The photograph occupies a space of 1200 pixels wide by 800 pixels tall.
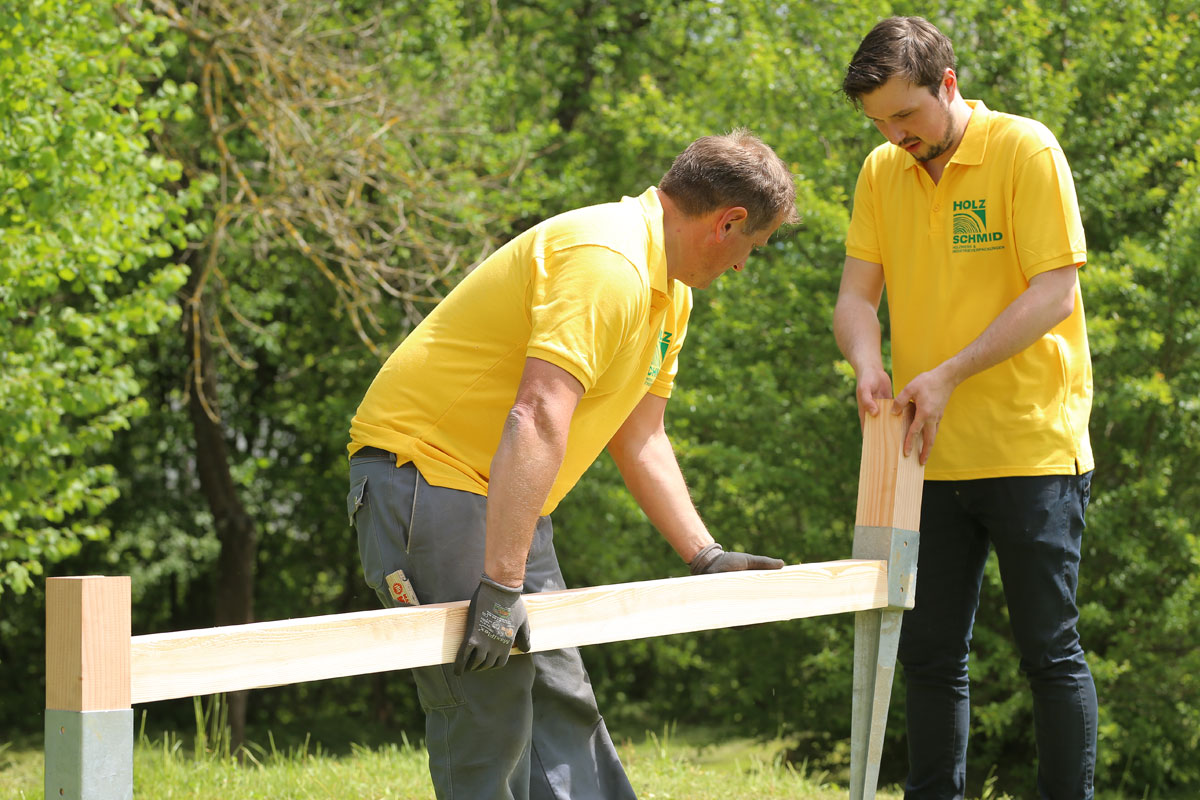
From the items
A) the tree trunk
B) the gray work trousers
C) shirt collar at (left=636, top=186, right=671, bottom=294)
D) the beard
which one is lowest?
the tree trunk

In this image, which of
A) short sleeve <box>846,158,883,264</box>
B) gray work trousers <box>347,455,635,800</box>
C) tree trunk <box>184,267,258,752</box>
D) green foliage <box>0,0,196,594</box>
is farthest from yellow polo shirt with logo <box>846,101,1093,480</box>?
tree trunk <box>184,267,258,752</box>

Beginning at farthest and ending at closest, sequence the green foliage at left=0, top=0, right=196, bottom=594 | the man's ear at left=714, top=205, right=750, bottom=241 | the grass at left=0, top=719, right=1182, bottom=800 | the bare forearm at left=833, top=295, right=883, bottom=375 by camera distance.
Answer: the green foliage at left=0, top=0, right=196, bottom=594, the grass at left=0, top=719, right=1182, bottom=800, the bare forearm at left=833, top=295, right=883, bottom=375, the man's ear at left=714, top=205, right=750, bottom=241

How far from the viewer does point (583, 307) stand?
6.70 ft

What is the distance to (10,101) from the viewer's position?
4.94 meters

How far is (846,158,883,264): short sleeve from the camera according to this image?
3.04 metres

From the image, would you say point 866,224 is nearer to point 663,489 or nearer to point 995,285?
point 995,285

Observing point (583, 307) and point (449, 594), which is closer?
point (583, 307)

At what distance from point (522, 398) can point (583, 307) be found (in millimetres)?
185

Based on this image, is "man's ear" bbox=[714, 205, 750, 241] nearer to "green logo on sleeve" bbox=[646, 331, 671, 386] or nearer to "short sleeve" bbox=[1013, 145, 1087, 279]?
"green logo on sleeve" bbox=[646, 331, 671, 386]

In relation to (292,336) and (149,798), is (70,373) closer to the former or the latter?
(149,798)


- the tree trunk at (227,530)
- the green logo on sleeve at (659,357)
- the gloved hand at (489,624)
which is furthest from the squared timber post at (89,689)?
the tree trunk at (227,530)

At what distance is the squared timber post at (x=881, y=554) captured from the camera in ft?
8.91

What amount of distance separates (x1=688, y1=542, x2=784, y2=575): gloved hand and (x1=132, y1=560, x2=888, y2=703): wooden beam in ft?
0.47

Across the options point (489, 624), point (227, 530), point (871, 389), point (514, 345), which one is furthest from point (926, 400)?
point (227, 530)
